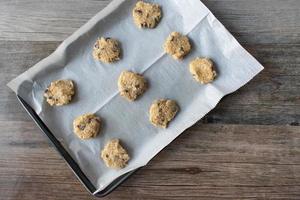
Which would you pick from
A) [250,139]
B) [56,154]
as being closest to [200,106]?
[250,139]

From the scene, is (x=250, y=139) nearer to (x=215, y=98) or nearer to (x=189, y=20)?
(x=215, y=98)

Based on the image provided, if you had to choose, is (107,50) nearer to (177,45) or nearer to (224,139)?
(177,45)

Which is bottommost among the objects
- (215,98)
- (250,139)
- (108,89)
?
(250,139)

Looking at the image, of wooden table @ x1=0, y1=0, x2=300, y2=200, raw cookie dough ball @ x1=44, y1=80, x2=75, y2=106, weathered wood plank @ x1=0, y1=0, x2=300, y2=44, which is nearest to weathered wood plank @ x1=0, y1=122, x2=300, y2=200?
wooden table @ x1=0, y1=0, x2=300, y2=200

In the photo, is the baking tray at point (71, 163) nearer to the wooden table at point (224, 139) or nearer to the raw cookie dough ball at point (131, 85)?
the wooden table at point (224, 139)

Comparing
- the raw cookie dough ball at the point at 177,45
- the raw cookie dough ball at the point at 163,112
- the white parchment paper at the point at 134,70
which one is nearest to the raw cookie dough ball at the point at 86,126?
the white parchment paper at the point at 134,70

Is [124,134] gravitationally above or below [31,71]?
below
